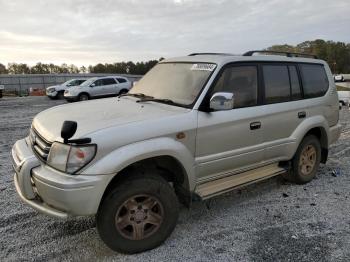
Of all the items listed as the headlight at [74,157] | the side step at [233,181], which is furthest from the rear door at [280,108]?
the headlight at [74,157]

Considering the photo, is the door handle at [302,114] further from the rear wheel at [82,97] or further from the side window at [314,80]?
the rear wheel at [82,97]

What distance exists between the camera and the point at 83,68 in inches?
3068

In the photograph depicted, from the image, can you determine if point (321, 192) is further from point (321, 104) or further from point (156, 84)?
point (156, 84)

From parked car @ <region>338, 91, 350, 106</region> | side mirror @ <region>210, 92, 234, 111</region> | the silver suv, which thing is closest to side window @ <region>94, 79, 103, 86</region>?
parked car @ <region>338, 91, 350, 106</region>

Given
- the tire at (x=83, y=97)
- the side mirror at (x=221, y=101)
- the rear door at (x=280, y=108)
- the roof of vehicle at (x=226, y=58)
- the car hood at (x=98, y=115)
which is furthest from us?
the tire at (x=83, y=97)

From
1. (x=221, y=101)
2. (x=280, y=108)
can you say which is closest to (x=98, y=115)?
(x=221, y=101)

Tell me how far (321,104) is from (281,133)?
43.7 inches

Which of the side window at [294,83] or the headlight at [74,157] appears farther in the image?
the side window at [294,83]

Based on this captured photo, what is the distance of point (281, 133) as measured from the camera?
492 centimetres

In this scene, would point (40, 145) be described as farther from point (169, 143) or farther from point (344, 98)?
point (344, 98)

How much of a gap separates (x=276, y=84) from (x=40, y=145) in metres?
3.07

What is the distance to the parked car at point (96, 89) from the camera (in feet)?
72.0

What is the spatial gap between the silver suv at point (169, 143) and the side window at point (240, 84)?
0.01 meters

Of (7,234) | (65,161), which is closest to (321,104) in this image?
(65,161)
